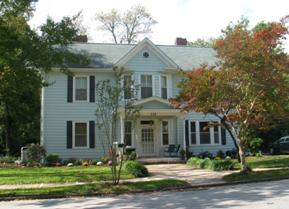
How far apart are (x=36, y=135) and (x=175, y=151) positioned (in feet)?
46.2

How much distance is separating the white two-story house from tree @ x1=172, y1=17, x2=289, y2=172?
28.8ft

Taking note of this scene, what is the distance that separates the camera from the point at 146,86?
99.7 ft

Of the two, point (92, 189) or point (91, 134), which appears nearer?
point (92, 189)

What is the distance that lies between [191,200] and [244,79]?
7.68m

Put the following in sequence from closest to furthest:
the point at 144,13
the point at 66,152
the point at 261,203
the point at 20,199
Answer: the point at 261,203
the point at 20,199
the point at 66,152
the point at 144,13

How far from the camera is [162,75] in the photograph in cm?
3073

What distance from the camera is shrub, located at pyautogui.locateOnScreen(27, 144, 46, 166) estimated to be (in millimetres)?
26531

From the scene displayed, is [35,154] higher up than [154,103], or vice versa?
[154,103]

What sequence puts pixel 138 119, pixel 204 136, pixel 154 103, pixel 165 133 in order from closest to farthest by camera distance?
pixel 154 103 → pixel 138 119 → pixel 165 133 → pixel 204 136

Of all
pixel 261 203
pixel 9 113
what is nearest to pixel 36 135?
pixel 9 113

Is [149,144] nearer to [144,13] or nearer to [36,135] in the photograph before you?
[36,135]

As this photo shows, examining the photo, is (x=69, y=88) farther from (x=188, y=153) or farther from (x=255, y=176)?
(x=255, y=176)

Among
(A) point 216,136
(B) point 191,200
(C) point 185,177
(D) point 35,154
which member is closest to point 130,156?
(D) point 35,154

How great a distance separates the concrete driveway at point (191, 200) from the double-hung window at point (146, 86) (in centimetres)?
1538
